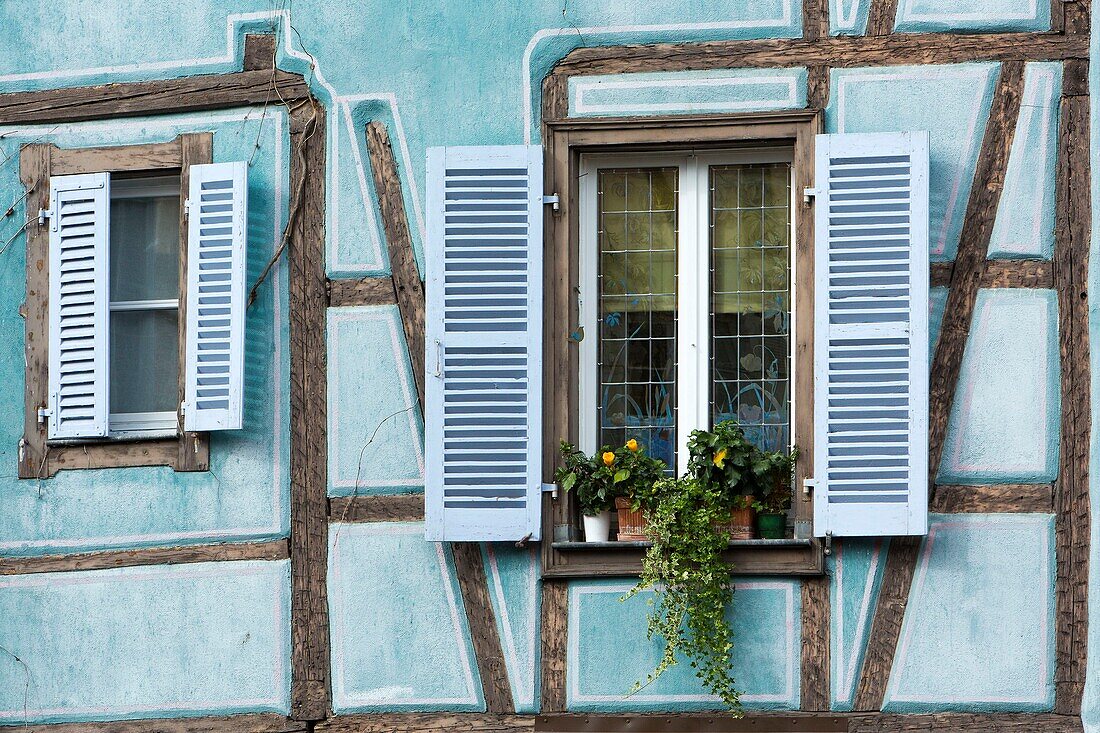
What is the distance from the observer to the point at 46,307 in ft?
22.4

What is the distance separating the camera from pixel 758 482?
6.35 metres

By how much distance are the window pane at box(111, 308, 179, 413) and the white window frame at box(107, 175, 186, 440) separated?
0.11 ft

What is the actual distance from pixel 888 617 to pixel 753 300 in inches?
52.8

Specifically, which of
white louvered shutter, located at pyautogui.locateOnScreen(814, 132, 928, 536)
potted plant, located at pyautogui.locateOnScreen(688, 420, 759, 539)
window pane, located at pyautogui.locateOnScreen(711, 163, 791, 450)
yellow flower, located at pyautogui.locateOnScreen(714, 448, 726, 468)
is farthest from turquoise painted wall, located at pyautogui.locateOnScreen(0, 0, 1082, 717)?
yellow flower, located at pyautogui.locateOnScreen(714, 448, 726, 468)

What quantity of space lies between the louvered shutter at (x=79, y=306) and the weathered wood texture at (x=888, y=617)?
3114 mm

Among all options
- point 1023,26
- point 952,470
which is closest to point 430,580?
point 952,470

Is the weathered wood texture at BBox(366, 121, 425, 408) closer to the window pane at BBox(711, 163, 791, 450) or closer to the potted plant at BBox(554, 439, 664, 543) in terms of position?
the potted plant at BBox(554, 439, 664, 543)

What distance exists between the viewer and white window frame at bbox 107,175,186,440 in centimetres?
686

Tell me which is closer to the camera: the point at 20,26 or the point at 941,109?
the point at 941,109

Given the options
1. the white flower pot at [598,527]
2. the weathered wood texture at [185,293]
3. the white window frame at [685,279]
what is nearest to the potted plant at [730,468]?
the white window frame at [685,279]

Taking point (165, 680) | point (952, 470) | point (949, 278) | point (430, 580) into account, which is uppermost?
point (949, 278)

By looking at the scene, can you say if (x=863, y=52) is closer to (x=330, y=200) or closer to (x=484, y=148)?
(x=484, y=148)

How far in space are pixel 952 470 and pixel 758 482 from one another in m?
0.72

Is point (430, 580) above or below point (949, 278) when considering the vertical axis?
below
